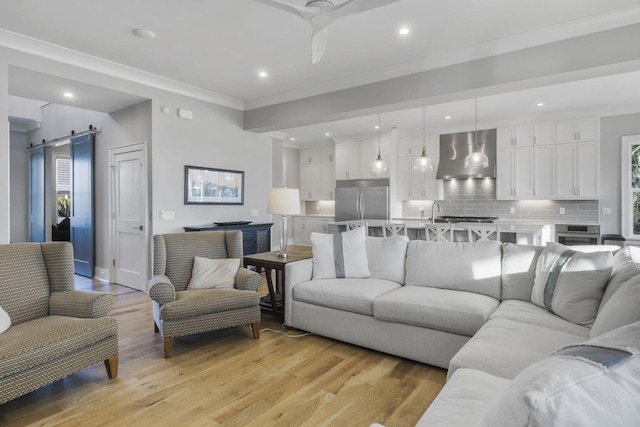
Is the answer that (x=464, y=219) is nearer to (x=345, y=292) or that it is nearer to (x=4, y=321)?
(x=345, y=292)

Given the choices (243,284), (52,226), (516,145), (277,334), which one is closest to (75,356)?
(243,284)

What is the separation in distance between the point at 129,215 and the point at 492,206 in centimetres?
620

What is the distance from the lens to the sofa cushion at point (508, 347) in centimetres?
168

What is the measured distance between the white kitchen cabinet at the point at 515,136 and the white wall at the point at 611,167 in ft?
3.39

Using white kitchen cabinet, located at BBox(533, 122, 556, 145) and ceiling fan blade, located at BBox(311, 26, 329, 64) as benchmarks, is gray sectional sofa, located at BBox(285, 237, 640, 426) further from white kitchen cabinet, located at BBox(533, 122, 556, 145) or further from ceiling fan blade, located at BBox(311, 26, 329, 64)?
white kitchen cabinet, located at BBox(533, 122, 556, 145)

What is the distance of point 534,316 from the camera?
7.47 ft

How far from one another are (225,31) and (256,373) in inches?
119

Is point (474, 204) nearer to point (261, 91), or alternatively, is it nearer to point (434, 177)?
point (434, 177)

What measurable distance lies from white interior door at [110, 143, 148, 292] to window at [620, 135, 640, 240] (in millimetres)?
7176

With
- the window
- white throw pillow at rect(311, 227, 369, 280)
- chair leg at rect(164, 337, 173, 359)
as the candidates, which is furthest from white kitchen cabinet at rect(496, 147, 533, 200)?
chair leg at rect(164, 337, 173, 359)

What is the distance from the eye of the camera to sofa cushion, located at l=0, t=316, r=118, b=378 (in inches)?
75.0

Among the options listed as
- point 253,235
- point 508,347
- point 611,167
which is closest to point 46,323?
point 508,347

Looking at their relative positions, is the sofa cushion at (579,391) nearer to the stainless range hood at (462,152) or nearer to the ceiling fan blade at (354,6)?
the ceiling fan blade at (354,6)

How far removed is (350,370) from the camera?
8.54 ft
